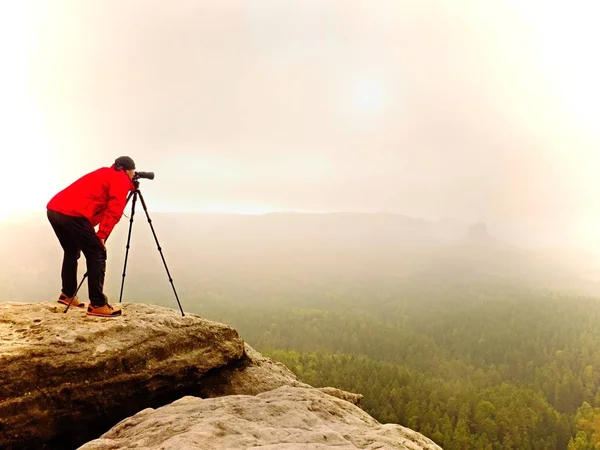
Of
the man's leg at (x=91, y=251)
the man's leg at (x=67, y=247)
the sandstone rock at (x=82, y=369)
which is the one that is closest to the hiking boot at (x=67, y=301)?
the man's leg at (x=67, y=247)

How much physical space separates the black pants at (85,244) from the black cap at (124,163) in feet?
5.70

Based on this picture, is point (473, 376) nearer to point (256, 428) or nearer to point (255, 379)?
point (255, 379)

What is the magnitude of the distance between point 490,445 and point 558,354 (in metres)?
103

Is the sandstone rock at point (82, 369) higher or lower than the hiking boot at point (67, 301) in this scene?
lower

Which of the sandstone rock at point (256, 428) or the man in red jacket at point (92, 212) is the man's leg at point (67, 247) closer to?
the man in red jacket at point (92, 212)

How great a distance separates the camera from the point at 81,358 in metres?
9.17

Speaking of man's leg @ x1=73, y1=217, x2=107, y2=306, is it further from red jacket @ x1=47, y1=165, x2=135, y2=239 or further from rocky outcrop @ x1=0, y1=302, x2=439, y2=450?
rocky outcrop @ x1=0, y1=302, x2=439, y2=450

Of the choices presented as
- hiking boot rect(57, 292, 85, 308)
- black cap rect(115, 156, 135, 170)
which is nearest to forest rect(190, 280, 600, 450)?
hiking boot rect(57, 292, 85, 308)

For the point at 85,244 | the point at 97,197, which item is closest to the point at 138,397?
the point at 85,244

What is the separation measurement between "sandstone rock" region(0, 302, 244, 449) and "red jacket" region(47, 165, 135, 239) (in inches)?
110

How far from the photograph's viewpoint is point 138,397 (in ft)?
34.4

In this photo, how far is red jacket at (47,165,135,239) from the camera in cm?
992

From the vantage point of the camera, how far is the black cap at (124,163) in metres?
10.4

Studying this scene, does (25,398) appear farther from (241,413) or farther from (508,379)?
(508,379)
